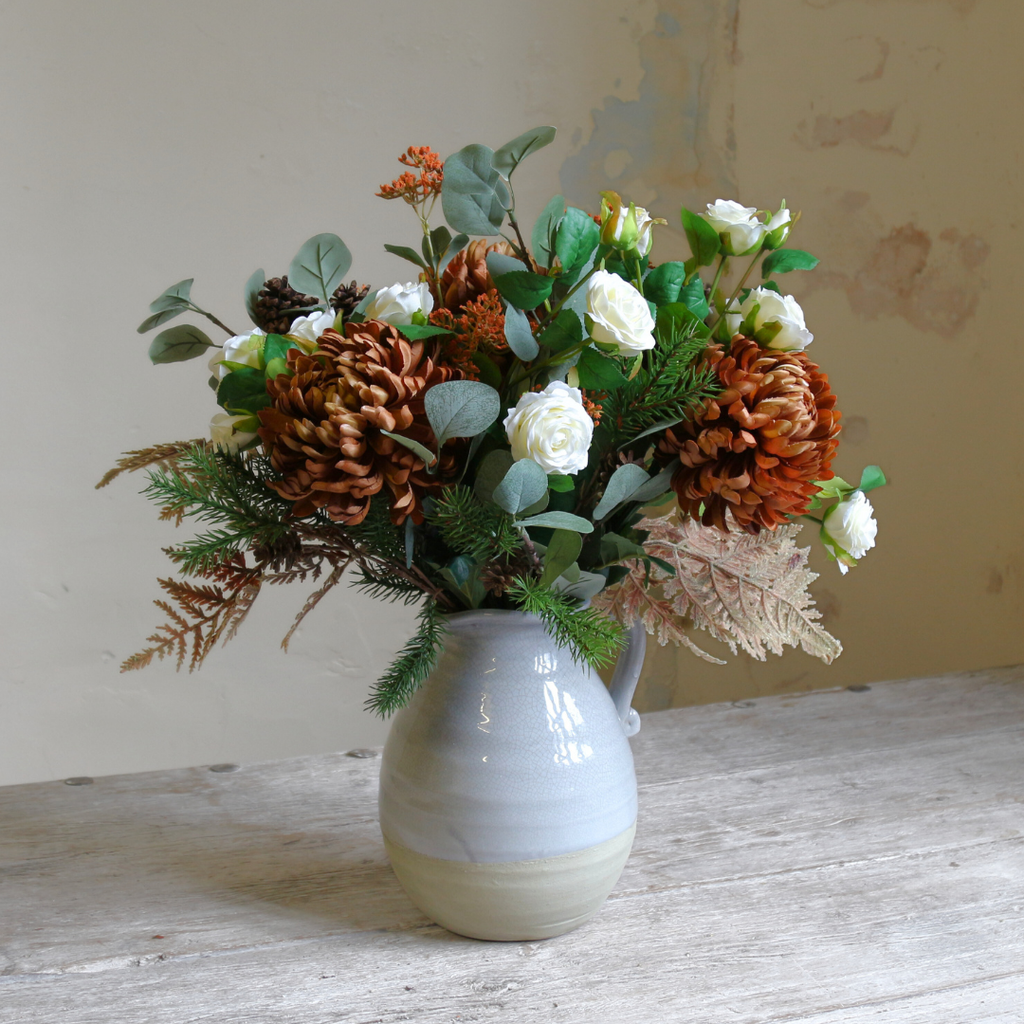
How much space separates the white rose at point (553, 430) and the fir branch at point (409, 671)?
0.47 ft

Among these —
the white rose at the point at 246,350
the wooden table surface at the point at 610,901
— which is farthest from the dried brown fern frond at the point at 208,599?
the wooden table surface at the point at 610,901

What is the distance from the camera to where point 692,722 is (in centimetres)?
107

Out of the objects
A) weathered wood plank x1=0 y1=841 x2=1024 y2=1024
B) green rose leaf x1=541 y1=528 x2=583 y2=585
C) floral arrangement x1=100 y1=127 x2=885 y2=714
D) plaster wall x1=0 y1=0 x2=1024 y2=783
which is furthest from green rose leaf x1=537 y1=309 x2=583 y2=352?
plaster wall x1=0 y1=0 x2=1024 y2=783

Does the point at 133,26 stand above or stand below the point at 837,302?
above

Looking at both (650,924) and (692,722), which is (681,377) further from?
(692,722)

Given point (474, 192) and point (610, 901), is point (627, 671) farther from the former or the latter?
point (474, 192)

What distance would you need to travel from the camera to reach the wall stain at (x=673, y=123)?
1.65m

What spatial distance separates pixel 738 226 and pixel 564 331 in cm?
14

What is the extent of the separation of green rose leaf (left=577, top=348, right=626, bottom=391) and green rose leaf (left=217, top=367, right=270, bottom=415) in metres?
0.18

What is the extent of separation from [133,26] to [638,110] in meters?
0.78

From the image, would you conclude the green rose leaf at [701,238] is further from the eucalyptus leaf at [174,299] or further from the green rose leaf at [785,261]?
the eucalyptus leaf at [174,299]

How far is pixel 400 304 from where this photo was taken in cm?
57

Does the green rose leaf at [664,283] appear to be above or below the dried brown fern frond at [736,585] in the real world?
above

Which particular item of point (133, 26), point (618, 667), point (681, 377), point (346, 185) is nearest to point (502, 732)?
point (618, 667)
